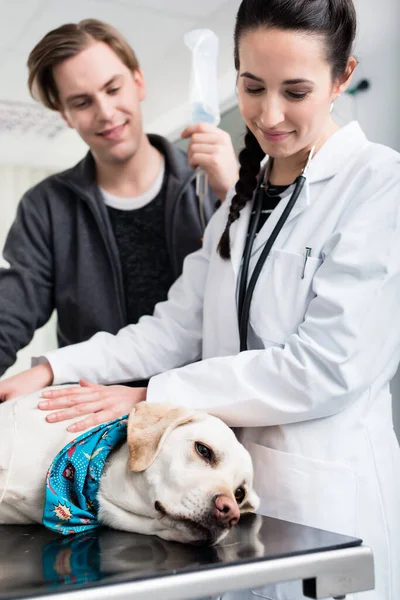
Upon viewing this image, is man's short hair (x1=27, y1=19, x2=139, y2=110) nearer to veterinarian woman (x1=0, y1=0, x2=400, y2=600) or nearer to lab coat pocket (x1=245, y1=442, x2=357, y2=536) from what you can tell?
veterinarian woman (x1=0, y1=0, x2=400, y2=600)

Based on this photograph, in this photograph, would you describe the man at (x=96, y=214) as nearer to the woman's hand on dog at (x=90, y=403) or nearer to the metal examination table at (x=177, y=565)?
the woman's hand on dog at (x=90, y=403)

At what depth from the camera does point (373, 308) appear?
3.86 ft

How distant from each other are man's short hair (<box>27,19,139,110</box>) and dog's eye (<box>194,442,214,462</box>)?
49.7 inches

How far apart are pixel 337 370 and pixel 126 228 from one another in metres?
1.06

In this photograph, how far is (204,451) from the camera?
115cm

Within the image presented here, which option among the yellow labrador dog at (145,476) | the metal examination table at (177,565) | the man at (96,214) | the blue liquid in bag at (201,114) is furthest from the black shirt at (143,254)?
the metal examination table at (177,565)

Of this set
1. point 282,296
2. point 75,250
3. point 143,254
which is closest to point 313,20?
point 282,296

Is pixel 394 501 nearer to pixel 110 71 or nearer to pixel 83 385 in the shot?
pixel 83 385

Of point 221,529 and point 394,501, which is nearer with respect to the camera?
point 221,529

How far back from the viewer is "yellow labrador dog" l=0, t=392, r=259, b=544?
1066mm

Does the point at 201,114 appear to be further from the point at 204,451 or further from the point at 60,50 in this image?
the point at 204,451

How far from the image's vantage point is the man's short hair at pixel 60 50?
1.94 metres

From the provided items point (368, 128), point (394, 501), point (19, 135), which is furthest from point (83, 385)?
point (19, 135)

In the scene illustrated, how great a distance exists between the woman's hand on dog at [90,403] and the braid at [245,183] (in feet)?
1.12
